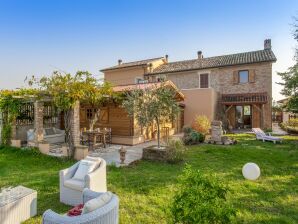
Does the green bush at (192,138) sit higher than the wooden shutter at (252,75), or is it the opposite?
the wooden shutter at (252,75)

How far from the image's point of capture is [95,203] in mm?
3285

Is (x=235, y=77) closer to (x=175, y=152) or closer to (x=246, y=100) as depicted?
(x=246, y=100)

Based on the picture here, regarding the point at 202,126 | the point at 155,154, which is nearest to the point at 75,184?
the point at 155,154

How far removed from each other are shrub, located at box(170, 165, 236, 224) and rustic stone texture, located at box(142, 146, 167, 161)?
19.8 ft

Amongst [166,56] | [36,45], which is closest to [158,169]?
[36,45]

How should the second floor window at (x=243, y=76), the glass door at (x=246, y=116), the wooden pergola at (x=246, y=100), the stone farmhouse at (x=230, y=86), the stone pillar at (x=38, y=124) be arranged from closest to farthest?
the stone pillar at (x=38, y=124), the wooden pergola at (x=246, y=100), the stone farmhouse at (x=230, y=86), the second floor window at (x=243, y=76), the glass door at (x=246, y=116)

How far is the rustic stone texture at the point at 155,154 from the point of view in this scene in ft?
30.8

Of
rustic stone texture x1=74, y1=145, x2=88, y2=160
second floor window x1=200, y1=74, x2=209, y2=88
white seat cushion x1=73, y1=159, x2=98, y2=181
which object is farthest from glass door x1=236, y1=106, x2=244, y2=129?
white seat cushion x1=73, y1=159, x2=98, y2=181

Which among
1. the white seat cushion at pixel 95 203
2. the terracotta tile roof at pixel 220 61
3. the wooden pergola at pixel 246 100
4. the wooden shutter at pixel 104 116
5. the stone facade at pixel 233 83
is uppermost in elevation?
the terracotta tile roof at pixel 220 61

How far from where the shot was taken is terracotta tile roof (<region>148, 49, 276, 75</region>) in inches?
827

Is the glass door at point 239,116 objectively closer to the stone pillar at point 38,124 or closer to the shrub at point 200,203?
the stone pillar at point 38,124

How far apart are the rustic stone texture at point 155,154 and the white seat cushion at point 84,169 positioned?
407cm

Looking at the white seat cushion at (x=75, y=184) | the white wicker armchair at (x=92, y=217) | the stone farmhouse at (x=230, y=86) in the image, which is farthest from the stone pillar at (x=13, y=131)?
the white wicker armchair at (x=92, y=217)

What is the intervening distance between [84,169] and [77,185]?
55 centimetres
